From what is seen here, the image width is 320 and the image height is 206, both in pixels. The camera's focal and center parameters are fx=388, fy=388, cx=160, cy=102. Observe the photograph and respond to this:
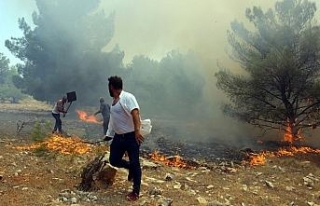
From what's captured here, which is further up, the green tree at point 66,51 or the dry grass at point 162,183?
the green tree at point 66,51

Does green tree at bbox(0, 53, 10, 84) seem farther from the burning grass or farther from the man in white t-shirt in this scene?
the man in white t-shirt

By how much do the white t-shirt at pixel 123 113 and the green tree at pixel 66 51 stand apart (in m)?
24.5

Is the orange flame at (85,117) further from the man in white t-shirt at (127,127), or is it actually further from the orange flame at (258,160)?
Answer: the man in white t-shirt at (127,127)

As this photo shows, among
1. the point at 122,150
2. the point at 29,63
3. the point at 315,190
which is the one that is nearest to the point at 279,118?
the point at 315,190

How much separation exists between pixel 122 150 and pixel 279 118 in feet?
38.4

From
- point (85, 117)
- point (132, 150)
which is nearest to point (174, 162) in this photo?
point (132, 150)

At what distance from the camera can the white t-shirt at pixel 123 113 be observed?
589 cm

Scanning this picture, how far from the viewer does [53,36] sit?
29.9 m

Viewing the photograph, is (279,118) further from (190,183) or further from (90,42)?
(90,42)

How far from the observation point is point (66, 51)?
30.1m

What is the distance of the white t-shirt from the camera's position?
5887 millimetres

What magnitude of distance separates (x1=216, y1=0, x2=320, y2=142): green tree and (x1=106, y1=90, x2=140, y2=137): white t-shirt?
10.5 meters

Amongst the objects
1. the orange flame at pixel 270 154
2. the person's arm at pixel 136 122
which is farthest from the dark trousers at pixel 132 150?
the orange flame at pixel 270 154

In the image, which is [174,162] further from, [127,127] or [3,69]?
[3,69]
